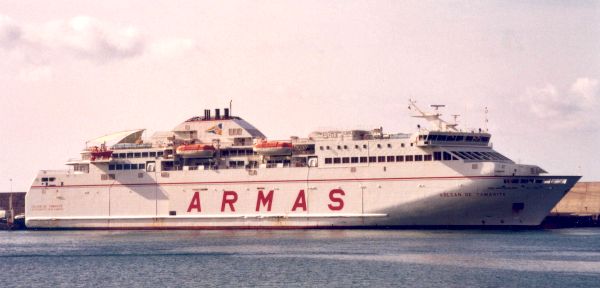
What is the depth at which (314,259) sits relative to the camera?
137ft

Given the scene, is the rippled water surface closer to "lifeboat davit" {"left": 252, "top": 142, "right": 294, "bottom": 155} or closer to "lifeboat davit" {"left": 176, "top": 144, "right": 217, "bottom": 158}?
"lifeboat davit" {"left": 252, "top": 142, "right": 294, "bottom": 155}

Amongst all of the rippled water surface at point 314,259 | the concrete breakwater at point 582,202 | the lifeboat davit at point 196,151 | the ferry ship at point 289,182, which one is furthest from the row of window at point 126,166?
the concrete breakwater at point 582,202

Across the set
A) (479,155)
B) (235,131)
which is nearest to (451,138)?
(479,155)

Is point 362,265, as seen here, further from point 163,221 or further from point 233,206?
point 163,221

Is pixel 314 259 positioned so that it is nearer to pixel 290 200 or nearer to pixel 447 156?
pixel 290 200

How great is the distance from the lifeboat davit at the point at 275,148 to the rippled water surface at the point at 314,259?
6.04 m

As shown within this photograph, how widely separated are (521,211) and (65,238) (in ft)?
110

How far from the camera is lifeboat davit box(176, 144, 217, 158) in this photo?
59250 millimetres

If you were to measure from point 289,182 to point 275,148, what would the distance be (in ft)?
9.22

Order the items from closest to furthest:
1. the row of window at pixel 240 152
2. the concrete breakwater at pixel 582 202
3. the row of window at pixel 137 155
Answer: the row of window at pixel 240 152 → the row of window at pixel 137 155 → the concrete breakwater at pixel 582 202

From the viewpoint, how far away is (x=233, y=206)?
58.1 m

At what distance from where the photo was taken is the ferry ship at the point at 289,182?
5194cm

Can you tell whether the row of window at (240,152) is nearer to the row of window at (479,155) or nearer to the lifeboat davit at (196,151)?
the lifeboat davit at (196,151)

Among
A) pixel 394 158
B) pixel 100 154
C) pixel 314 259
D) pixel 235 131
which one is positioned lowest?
pixel 314 259
